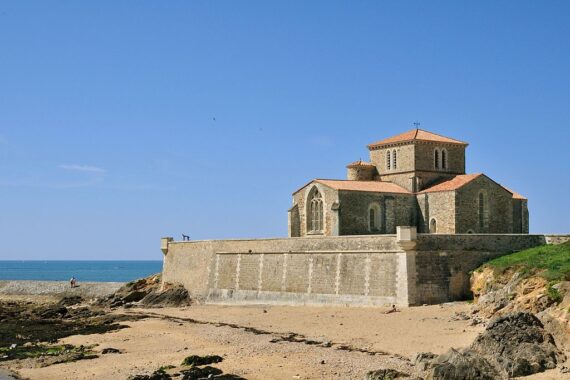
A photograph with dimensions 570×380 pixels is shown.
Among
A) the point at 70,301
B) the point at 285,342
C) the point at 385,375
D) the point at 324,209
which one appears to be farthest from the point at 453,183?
the point at 70,301

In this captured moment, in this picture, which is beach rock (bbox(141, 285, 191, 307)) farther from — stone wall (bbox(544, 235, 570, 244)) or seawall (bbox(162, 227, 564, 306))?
stone wall (bbox(544, 235, 570, 244))

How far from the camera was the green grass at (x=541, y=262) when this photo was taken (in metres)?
25.7

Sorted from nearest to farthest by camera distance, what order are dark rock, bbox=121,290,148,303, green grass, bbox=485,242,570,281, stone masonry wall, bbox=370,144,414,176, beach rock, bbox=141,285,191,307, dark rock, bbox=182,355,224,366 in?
1. dark rock, bbox=182,355,224,366
2. green grass, bbox=485,242,570,281
3. stone masonry wall, bbox=370,144,414,176
4. beach rock, bbox=141,285,191,307
5. dark rock, bbox=121,290,148,303

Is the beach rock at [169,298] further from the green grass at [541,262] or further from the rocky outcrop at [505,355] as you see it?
the rocky outcrop at [505,355]

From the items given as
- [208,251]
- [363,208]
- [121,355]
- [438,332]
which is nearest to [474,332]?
[438,332]

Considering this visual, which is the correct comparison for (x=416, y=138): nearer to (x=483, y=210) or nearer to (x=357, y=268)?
(x=483, y=210)

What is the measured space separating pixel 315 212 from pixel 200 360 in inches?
776

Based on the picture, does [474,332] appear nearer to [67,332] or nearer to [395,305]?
[395,305]

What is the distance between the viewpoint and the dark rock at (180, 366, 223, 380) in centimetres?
2016

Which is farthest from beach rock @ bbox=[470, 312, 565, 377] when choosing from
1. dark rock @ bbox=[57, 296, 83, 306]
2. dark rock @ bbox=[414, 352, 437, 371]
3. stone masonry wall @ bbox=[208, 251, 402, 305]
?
dark rock @ bbox=[57, 296, 83, 306]

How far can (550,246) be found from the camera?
3145 cm

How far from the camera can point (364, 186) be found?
133 ft

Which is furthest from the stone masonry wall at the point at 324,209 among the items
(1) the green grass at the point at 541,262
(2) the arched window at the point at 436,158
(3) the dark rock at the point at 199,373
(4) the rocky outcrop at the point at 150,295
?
(3) the dark rock at the point at 199,373

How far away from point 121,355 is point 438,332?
36.6 feet
